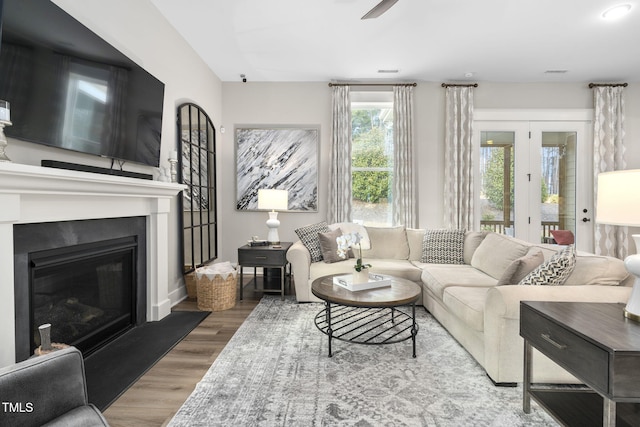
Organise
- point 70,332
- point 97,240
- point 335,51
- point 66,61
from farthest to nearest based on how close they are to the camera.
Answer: point 335,51, point 97,240, point 70,332, point 66,61

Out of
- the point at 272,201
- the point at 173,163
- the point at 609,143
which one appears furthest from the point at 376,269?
the point at 609,143

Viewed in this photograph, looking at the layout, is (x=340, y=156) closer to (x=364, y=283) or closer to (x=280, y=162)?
(x=280, y=162)

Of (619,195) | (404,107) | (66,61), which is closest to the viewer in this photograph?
(619,195)

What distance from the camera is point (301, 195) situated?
4879 mm

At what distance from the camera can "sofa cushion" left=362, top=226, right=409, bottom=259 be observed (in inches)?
163

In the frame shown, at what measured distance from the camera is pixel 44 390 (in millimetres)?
1107

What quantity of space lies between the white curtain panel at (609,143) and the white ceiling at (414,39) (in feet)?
0.87

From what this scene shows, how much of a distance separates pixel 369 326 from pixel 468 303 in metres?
0.89

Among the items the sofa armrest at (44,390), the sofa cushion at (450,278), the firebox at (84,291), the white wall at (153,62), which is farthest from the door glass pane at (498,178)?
the sofa armrest at (44,390)

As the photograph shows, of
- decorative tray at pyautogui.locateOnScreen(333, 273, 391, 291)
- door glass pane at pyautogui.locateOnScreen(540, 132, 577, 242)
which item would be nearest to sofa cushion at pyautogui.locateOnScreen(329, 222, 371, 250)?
decorative tray at pyautogui.locateOnScreen(333, 273, 391, 291)

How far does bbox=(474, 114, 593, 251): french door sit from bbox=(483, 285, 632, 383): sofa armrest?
3.05 m

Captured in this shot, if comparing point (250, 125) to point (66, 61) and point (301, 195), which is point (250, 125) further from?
point (66, 61)

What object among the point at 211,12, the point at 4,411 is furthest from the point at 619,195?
the point at 211,12

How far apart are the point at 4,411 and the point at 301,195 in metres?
4.02
